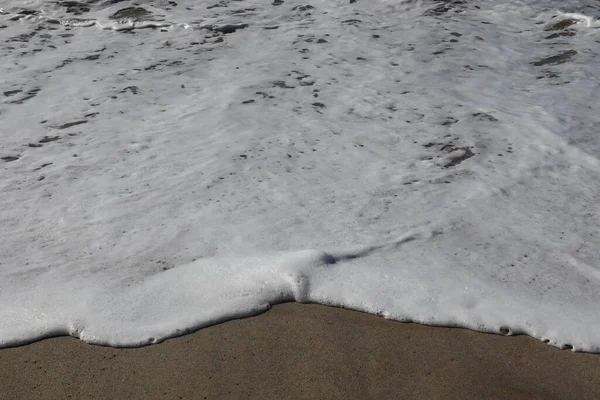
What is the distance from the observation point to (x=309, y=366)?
2443 millimetres

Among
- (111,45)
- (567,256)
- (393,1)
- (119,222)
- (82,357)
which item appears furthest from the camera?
(393,1)

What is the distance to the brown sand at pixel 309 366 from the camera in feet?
7.66

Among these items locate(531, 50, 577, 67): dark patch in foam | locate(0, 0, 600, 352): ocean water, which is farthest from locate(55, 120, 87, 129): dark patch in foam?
locate(531, 50, 577, 67): dark patch in foam

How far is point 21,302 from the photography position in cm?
278

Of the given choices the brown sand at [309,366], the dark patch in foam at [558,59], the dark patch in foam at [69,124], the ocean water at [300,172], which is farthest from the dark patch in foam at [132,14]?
the brown sand at [309,366]

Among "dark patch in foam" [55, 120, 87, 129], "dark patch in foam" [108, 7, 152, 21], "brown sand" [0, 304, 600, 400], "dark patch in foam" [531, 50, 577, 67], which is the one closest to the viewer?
"brown sand" [0, 304, 600, 400]

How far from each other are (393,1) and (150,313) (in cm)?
545

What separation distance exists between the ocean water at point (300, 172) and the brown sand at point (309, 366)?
0.27 feet

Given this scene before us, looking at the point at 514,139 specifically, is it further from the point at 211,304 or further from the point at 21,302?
the point at 21,302

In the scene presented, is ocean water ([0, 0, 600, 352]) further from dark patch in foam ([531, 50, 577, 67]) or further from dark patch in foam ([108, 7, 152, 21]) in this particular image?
dark patch in foam ([108, 7, 152, 21])

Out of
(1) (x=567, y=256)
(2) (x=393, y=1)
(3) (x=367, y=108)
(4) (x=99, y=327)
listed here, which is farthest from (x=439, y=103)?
(4) (x=99, y=327)

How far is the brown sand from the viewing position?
2.34m

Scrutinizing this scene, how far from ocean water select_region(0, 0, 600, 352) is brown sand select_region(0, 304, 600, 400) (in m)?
0.08

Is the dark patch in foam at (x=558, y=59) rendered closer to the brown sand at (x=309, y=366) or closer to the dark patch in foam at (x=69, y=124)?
the brown sand at (x=309, y=366)
